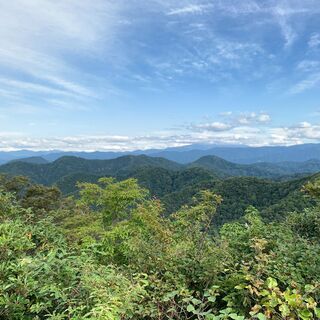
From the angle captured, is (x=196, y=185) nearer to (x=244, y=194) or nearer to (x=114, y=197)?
(x=244, y=194)

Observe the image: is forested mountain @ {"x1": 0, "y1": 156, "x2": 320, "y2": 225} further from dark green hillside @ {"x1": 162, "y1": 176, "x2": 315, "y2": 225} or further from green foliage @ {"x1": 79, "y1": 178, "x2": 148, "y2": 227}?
green foliage @ {"x1": 79, "y1": 178, "x2": 148, "y2": 227}

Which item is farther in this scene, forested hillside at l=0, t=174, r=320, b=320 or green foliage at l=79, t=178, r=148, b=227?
green foliage at l=79, t=178, r=148, b=227

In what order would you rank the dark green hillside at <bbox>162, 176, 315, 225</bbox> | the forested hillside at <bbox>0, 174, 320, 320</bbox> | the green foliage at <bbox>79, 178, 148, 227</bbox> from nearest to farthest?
the forested hillside at <bbox>0, 174, 320, 320</bbox> < the green foliage at <bbox>79, 178, 148, 227</bbox> < the dark green hillside at <bbox>162, 176, 315, 225</bbox>

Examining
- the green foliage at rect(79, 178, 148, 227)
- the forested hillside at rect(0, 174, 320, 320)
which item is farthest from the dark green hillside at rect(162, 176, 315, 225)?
the forested hillside at rect(0, 174, 320, 320)

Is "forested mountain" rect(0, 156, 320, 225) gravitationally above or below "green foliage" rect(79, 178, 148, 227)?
below

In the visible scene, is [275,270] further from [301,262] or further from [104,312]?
[104,312]

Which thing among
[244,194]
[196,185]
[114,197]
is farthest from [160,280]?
[196,185]

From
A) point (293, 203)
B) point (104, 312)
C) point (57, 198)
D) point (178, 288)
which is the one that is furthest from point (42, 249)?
point (293, 203)

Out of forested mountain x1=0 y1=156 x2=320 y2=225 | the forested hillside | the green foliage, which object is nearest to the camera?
the forested hillside

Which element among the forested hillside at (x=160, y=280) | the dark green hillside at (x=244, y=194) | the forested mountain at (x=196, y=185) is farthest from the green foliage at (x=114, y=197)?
the dark green hillside at (x=244, y=194)

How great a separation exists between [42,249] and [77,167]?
189397mm

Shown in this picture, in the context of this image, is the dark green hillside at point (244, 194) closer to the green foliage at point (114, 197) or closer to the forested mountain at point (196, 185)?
the forested mountain at point (196, 185)

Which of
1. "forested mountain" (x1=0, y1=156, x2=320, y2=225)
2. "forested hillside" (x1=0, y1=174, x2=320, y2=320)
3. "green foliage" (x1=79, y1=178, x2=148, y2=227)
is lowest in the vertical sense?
"forested mountain" (x1=0, y1=156, x2=320, y2=225)

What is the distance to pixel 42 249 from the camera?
340 centimetres
